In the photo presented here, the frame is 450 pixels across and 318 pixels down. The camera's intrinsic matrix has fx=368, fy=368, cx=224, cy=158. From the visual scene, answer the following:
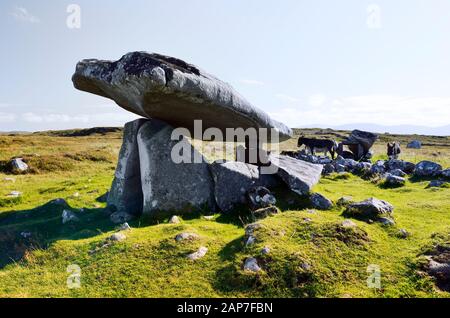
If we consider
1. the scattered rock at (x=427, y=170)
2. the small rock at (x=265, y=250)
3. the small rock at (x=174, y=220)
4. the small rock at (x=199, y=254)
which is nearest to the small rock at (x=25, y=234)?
the small rock at (x=174, y=220)

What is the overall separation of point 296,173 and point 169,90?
5.47 metres

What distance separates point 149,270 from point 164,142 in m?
5.99

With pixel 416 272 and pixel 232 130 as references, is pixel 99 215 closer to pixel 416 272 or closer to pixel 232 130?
pixel 232 130

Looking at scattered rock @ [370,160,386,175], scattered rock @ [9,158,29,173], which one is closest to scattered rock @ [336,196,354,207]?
scattered rock @ [370,160,386,175]

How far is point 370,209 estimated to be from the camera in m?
10.2

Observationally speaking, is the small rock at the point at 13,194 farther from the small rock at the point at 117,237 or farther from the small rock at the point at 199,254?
the small rock at the point at 199,254

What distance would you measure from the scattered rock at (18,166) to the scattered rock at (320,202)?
19642 mm

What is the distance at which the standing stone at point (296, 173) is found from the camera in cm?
1245

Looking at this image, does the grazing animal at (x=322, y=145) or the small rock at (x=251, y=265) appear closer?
the small rock at (x=251, y=265)
